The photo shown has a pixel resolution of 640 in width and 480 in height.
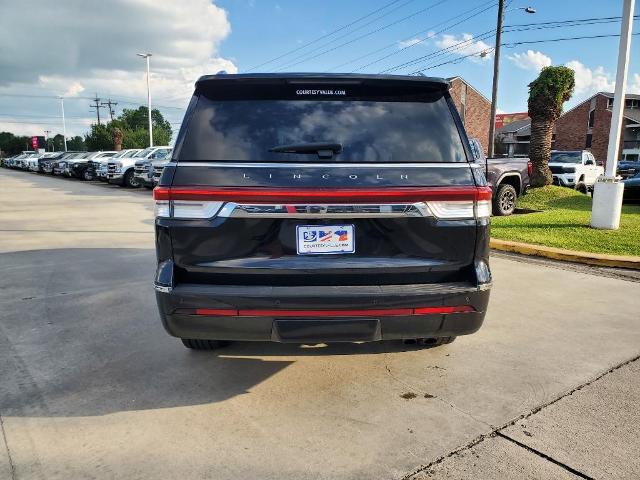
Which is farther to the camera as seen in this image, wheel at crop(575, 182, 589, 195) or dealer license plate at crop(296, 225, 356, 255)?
wheel at crop(575, 182, 589, 195)

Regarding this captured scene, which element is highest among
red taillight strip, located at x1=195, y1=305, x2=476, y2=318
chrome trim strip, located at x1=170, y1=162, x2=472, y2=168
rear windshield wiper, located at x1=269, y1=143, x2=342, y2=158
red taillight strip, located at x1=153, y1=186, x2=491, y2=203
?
rear windshield wiper, located at x1=269, y1=143, x2=342, y2=158

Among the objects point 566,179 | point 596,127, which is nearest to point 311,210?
point 566,179

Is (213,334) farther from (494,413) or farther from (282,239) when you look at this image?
(494,413)

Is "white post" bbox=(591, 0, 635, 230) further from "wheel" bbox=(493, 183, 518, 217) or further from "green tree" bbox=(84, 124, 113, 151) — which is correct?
"green tree" bbox=(84, 124, 113, 151)

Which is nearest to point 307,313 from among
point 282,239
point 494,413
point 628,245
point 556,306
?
point 282,239

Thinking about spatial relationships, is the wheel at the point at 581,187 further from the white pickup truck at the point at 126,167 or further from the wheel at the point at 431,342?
the white pickup truck at the point at 126,167

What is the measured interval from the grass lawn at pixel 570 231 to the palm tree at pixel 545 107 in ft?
6.04

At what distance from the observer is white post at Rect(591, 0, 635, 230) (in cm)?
842

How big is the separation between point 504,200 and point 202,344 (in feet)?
32.3

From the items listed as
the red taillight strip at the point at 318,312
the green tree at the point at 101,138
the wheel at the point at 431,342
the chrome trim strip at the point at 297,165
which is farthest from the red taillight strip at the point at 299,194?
the green tree at the point at 101,138

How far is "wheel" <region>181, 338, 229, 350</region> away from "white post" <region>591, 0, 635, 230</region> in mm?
7709

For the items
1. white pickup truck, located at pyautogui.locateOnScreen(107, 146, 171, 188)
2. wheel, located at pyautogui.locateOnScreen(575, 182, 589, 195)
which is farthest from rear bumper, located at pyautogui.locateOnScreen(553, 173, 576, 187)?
white pickup truck, located at pyautogui.locateOnScreen(107, 146, 171, 188)

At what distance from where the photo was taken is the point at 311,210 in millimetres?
2680

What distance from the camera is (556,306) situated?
5020 mm
